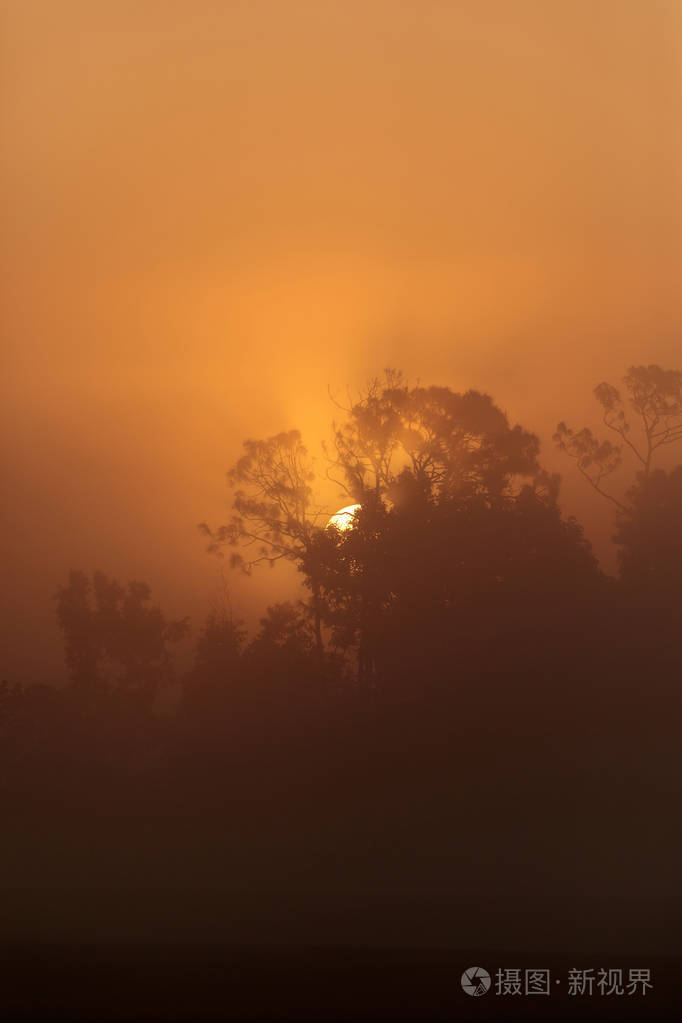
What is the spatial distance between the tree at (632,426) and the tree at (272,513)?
135cm

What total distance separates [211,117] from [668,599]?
3.37 m

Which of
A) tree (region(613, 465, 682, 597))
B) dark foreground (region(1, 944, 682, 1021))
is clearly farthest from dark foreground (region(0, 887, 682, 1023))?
tree (region(613, 465, 682, 597))

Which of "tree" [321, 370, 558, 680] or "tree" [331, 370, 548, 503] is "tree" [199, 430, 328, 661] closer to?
"tree" [321, 370, 558, 680]

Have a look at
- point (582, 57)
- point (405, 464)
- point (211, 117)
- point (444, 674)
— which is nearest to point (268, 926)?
point (444, 674)

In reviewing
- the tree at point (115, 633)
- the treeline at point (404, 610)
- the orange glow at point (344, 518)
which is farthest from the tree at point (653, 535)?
the tree at point (115, 633)

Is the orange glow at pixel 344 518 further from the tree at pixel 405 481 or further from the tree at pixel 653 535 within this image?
the tree at pixel 653 535

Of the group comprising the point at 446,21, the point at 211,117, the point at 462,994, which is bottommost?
the point at 462,994

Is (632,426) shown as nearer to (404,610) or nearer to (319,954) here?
(404,610)

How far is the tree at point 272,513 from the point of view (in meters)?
5.16

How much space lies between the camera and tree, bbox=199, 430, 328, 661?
5.16 meters

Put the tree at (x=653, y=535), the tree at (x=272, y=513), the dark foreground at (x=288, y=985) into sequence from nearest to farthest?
1. the dark foreground at (x=288, y=985)
2. the tree at (x=653, y=535)
3. the tree at (x=272, y=513)

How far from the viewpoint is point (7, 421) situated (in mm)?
5090

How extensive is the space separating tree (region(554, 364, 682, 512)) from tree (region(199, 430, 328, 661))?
1354mm

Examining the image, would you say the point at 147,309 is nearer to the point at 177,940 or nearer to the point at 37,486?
the point at 37,486
